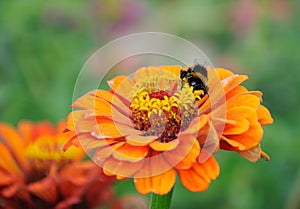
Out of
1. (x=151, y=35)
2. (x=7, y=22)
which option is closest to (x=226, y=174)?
(x=151, y=35)

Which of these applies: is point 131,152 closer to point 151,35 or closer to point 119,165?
point 119,165

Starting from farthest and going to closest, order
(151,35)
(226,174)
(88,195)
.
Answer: (151,35) < (226,174) < (88,195)

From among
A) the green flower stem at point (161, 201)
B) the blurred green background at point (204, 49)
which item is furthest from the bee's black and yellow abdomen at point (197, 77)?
the blurred green background at point (204, 49)

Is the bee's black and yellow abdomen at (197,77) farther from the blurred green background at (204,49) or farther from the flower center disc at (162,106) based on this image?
the blurred green background at (204,49)

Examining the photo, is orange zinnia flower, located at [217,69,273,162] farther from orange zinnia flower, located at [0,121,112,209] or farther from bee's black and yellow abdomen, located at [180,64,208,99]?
orange zinnia flower, located at [0,121,112,209]

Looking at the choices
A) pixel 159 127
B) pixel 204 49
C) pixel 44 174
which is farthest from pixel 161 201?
pixel 204 49

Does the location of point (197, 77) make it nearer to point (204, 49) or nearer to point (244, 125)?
point (244, 125)

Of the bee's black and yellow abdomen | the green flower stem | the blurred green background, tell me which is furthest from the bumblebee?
the blurred green background
